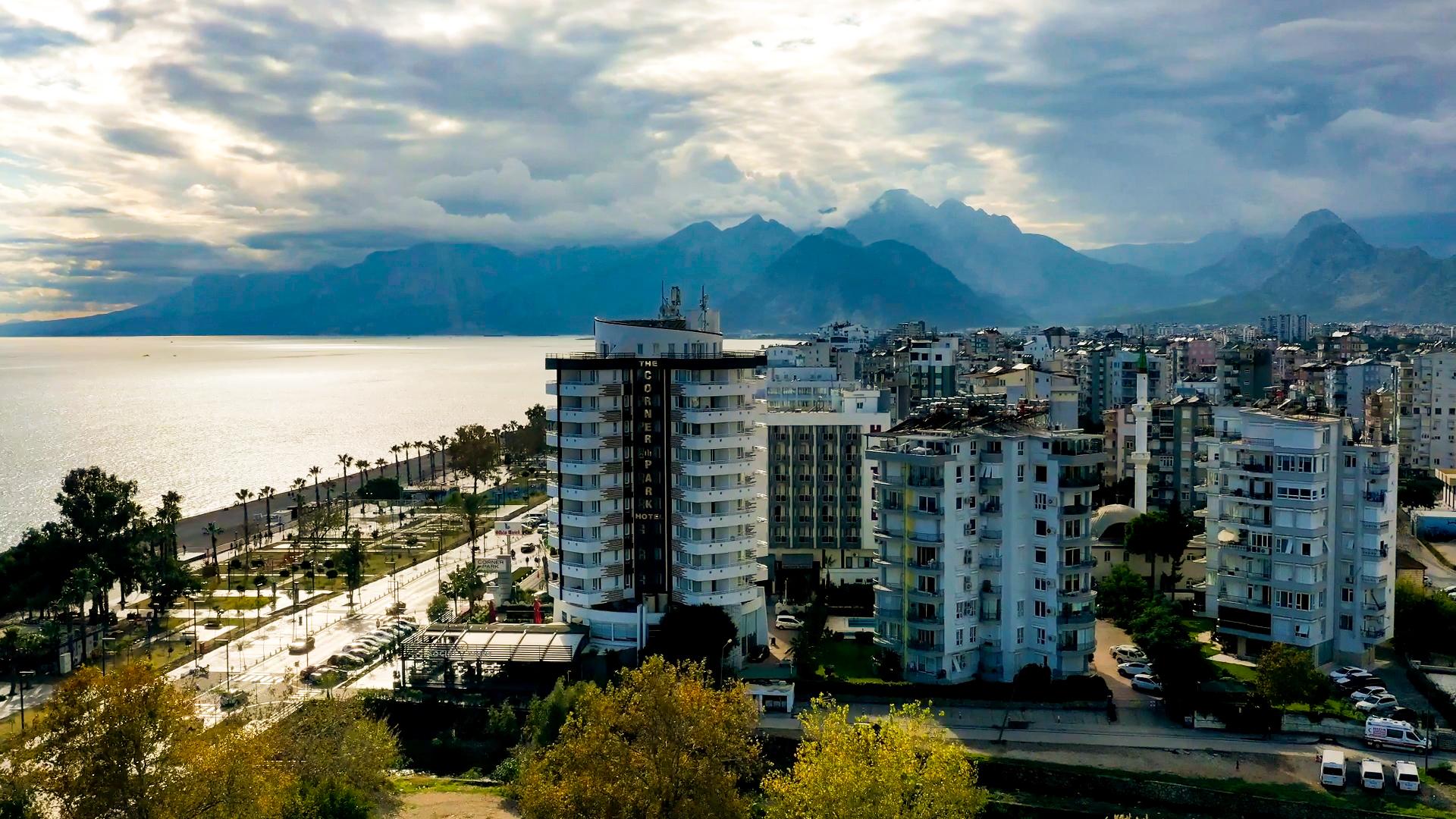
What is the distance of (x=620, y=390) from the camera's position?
61.5m

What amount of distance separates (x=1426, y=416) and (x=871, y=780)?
12113 cm

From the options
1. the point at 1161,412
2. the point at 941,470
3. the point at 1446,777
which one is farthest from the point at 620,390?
the point at 1161,412

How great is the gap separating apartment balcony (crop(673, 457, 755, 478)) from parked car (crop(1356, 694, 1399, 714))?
3179cm

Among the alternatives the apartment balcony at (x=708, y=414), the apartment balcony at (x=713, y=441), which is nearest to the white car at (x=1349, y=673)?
the apartment balcony at (x=713, y=441)

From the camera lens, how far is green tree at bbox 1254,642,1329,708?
50.6m

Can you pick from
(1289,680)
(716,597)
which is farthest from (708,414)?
(1289,680)

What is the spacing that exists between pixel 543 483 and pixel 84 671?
103m

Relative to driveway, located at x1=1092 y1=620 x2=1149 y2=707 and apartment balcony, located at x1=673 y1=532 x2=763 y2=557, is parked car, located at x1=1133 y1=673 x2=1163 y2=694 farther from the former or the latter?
apartment balcony, located at x1=673 y1=532 x2=763 y2=557

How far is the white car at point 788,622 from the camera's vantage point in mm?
68231

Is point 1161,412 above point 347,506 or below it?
above

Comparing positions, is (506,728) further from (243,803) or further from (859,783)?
(859,783)

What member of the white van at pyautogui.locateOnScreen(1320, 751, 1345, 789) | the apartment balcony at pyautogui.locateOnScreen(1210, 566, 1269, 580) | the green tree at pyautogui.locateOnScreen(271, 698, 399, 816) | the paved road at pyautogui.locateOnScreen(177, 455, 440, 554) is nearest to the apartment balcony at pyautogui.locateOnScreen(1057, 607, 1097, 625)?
the apartment balcony at pyautogui.locateOnScreen(1210, 566, 1269, 580)

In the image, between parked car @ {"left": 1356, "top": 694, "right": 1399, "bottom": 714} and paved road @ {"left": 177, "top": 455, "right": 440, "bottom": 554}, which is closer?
parked car @ {"left": 1356, "top": 694, "right": 1399, "bottom": 714}

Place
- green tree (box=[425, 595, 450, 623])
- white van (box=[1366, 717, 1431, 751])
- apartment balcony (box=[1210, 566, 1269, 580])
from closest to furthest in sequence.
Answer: white van (box=[1366, 717, 1431, 751]) → apartment balcony (box=[1210, 566, 1269, 580]) → green tree (box=[425, 595, 450, 623])
